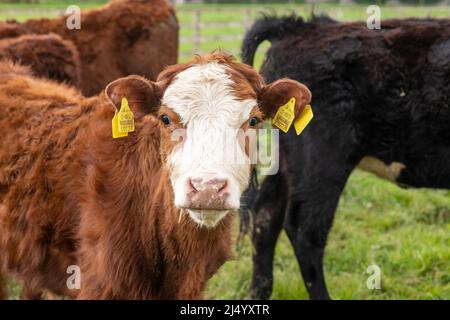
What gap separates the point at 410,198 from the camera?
21.7 ft

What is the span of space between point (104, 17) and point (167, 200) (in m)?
5.53

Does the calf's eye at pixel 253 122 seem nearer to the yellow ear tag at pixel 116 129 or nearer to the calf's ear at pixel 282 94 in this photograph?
the calf's ear at pixel 282 94

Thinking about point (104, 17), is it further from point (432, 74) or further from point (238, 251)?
point (432, 74)

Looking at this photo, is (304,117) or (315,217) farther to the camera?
(315,217)

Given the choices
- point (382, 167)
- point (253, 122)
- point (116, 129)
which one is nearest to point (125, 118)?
point (116, 129)

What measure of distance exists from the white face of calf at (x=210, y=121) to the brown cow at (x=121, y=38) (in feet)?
15.1

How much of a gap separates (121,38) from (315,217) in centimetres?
448

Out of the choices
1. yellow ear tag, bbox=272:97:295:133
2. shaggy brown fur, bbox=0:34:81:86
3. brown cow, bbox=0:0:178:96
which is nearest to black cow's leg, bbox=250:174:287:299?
yellow ear tag, bbox=272:97:295:133

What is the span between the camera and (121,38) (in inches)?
320

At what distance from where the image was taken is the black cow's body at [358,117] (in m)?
4.56

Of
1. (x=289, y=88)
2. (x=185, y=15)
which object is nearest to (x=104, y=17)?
(x=289, y=88)

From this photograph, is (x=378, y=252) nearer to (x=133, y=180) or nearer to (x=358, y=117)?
(x=358, y=117)

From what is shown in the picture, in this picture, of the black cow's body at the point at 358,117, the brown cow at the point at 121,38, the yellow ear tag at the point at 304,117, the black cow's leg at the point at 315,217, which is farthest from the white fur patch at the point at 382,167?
the brown cow at the point at 121,38

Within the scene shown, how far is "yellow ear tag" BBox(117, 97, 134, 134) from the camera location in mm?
3137
